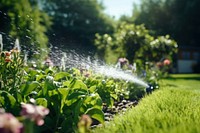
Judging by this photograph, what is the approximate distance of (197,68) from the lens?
34000 millimetres

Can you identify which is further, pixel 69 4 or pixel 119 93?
pixel 69 4

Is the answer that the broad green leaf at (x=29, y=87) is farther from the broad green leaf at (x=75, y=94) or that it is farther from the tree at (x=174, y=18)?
the tree at (x=174, y=18)

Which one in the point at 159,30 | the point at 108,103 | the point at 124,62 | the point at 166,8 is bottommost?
the point at 108,103

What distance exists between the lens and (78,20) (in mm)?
41906

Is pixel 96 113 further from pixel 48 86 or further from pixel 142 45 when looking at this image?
pixel 142 45

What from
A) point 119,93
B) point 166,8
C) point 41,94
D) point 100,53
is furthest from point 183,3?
point 41,94

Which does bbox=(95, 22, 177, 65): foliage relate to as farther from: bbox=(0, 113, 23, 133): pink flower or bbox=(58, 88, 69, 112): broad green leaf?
bbox=(0, 113, 23, 133): pink flower

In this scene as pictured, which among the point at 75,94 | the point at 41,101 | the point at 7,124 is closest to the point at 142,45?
the point at 75,94

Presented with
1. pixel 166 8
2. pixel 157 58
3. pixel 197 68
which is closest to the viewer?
pixel 157 58

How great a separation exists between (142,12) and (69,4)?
8843 mm

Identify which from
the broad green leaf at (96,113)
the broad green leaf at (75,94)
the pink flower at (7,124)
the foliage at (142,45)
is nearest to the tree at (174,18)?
the foliage at (142,45)

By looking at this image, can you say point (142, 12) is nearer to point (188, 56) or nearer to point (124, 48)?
point (188, 56)

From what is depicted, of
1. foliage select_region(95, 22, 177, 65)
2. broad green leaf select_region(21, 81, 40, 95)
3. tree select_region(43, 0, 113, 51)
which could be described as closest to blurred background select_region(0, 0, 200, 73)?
tree select_region(43, 0, 113, 51)

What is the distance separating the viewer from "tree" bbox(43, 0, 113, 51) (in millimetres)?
39250
